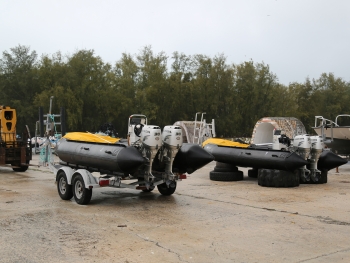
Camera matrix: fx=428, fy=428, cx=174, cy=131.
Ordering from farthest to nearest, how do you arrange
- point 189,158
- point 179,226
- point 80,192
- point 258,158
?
point 258,158 < point 189,158 < point 80,192 < point 179,226

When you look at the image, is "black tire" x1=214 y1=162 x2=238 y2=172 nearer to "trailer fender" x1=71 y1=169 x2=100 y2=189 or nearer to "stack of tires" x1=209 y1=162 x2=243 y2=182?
"stack of tires" x1=209 y1=162 x2=243 y2=182

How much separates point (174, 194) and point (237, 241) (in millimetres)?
4910

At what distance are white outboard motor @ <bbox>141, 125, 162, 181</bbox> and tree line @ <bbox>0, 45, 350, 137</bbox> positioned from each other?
112 feet

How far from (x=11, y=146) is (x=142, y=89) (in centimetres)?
3096

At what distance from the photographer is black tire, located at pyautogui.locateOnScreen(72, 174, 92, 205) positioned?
9.52 m

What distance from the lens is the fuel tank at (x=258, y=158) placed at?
1268cm

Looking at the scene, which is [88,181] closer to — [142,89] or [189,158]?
[189,158]

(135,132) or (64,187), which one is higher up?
(135,132)

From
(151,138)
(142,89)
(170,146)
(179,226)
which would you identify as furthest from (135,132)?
(142,89)

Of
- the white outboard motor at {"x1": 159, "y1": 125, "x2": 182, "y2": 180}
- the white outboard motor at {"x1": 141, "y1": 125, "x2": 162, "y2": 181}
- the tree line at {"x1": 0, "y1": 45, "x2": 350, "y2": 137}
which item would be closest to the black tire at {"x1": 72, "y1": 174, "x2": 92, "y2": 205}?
the white outboard motor at {"x1": 141, "y1": 125, "x2": 162, "y2": 181}

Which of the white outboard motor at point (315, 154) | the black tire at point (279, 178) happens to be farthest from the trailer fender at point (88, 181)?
the white outboard motor at point (315, 154)

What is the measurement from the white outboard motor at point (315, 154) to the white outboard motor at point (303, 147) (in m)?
0.19

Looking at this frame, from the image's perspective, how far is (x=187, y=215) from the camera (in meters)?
Result: 8.55

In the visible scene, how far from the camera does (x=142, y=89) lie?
47281mm
